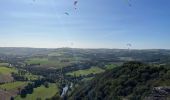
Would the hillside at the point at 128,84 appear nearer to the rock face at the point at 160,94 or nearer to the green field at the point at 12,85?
the rock face at the point at 160,94

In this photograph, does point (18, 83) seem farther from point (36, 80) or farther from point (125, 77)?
point (125, 77)

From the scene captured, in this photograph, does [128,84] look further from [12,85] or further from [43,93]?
[12,85]

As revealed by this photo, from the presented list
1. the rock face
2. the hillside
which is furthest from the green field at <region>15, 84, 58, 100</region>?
the rock face

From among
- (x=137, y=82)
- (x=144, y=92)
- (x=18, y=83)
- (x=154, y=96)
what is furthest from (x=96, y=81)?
(x=18, y=83)

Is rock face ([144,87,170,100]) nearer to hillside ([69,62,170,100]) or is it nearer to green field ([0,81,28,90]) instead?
hillside ([69,62,170,100])

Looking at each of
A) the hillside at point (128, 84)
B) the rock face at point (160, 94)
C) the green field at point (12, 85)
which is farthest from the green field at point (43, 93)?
the rock face at point (160, 94)
